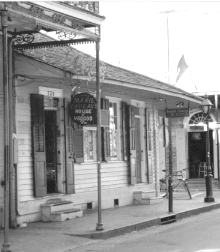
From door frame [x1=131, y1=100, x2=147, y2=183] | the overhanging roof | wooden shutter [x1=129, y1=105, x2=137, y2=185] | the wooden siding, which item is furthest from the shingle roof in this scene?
the wooden siding

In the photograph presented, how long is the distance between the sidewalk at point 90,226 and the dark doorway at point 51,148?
3.80 feet

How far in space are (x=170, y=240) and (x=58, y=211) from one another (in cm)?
357

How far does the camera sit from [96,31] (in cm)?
1232

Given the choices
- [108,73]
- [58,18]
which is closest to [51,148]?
[108,73]

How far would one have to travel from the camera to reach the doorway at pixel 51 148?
1535cm

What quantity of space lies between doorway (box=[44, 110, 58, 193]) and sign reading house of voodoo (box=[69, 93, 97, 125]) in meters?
0.57

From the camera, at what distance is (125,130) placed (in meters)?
18.0

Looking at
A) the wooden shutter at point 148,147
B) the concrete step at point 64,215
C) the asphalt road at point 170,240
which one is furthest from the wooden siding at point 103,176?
the asphalt road at point 170,240

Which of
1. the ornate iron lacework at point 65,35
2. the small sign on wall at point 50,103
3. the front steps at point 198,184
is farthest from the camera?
the front steps at point 198,184

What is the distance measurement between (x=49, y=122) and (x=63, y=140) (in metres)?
0.59

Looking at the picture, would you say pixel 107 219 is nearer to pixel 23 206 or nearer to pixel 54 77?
pixel 23 206

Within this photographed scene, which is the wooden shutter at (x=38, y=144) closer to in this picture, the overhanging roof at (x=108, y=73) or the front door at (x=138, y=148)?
the overhanging roof at (x=108, y=73)

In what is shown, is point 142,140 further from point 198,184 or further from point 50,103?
point 198,184

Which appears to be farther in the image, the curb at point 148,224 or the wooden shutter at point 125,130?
the wooden shutter at point 125,130
